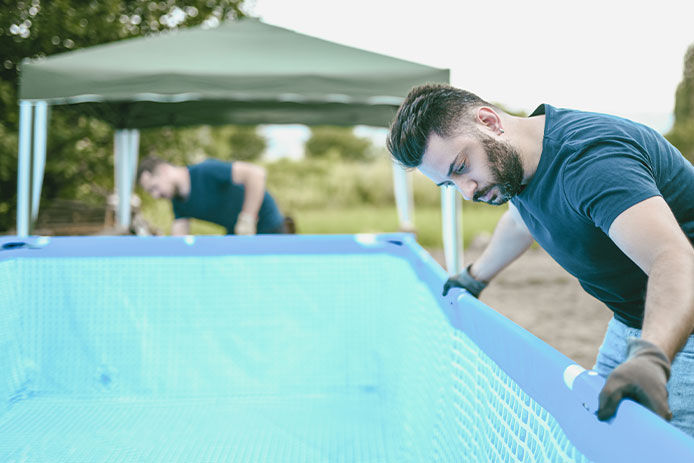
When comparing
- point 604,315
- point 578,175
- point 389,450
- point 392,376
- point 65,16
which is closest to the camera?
point 578,175

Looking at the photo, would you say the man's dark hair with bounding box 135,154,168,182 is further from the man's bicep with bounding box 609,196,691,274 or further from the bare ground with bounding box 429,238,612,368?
the man's bicep with bounding box 609,196,691,274

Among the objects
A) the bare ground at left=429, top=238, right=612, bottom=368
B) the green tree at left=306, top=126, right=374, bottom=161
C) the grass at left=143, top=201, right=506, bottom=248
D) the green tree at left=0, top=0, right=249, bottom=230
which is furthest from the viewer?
the green tree at left=306, top=126, right=374, bottom=161

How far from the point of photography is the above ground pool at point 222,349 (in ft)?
5.43

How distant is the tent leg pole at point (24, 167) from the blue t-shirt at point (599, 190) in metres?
3.57

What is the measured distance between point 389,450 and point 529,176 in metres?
1.03

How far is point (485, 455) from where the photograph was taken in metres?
1.06

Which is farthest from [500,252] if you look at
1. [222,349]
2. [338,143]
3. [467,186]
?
[338,143]

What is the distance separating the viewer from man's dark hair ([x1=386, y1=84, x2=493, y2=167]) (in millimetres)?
1057

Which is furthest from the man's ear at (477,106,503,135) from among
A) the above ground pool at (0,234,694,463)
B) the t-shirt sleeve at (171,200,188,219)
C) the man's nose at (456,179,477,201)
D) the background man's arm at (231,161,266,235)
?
the t-shirt sleeve at (171,200,188,219)

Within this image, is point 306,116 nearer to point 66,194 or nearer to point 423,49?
point 66,194

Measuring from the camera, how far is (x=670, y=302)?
0.69 m

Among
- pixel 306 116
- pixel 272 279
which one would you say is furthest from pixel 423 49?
pixel 272 279

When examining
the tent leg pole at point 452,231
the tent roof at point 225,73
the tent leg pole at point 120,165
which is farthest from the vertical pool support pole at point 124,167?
the tent leg pole at point 452,231

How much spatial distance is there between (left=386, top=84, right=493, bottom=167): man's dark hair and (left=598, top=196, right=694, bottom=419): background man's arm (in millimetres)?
389
